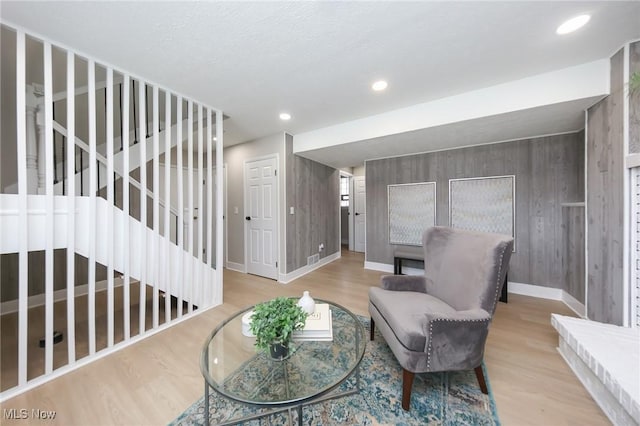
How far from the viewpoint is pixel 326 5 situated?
Answer: 1349 millimetres

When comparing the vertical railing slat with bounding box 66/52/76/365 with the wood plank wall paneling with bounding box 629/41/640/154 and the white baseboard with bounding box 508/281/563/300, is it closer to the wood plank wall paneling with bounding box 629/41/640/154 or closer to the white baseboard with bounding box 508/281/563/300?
the wood plank wall paneling with bounding box 629/41/640/154

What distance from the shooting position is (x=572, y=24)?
4.88 ft

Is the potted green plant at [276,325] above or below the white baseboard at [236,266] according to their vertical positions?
above

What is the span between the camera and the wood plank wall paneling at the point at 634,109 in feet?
5.30

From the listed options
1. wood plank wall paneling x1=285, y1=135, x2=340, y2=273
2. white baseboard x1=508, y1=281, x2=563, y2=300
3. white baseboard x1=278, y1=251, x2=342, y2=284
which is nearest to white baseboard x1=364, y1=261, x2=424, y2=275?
white baseboard x1=278, y1=251, x2=342, y2=284

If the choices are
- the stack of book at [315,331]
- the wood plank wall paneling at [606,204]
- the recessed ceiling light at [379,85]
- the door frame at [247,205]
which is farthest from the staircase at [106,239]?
the wood plank wall paneling at [606,204]

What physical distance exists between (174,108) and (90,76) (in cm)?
115

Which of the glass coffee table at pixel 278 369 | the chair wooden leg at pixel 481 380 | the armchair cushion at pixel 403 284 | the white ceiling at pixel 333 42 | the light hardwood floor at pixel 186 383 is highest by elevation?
the white ceiling at pixel 333 42

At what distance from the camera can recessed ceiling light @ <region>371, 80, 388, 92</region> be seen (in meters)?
2.15

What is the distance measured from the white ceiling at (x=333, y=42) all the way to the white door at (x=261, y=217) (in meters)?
1.43

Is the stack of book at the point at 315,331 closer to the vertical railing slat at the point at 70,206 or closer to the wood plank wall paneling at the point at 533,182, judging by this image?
the vertical railing slat at the point at 70,206

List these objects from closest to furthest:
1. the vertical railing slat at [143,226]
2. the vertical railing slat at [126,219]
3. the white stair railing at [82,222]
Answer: the white stair railing at [82,222], the vertical railing slat at [126,219], the vertical railing slat at [143,226]

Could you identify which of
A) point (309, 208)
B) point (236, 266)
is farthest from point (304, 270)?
point (236, 266)

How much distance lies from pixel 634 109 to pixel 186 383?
3.71 meters
